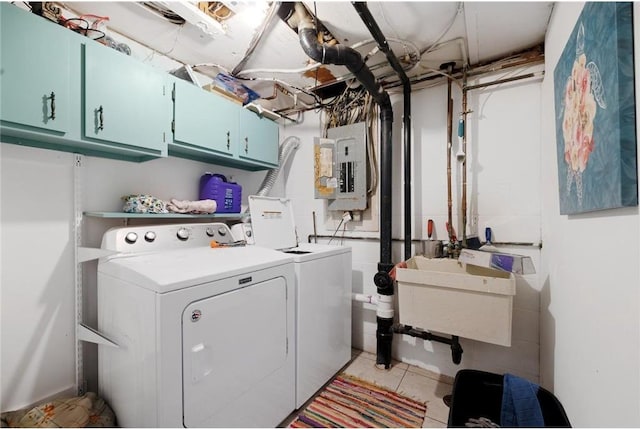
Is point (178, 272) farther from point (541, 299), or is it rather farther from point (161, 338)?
point (541, 299)

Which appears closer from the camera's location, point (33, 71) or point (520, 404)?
point (33, 71)

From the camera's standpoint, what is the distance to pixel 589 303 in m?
1.01

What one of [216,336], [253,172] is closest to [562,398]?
[216,336]

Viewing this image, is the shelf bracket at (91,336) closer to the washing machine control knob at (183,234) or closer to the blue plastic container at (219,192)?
the washing machine control knob at (183,234)

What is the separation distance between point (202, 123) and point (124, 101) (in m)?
0.50

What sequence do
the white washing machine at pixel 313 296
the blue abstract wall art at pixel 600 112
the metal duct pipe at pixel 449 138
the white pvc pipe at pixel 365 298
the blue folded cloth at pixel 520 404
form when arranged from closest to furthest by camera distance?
1. the blue abstract wall art at pixel 600 112
2. the blue folded cloth at pixel 520 404
3. the white washing machine at pixel 313 296
4. the metal duct pipe at pixel 449 138
5. the white pvc pipe at pixel 365 298

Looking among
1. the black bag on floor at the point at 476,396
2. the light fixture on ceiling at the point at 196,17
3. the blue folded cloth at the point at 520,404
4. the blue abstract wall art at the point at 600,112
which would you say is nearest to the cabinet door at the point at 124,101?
the light fixture on ceiling at the point at 196,17

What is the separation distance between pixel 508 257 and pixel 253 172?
235 cm

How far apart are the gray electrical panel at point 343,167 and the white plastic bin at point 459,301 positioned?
87 cm

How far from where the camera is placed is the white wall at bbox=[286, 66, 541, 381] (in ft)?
6.31

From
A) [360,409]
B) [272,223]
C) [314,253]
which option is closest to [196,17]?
[272,223]

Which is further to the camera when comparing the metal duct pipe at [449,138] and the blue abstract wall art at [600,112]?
the metal duct pipe at [449,138]

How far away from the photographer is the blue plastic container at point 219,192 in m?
2.29

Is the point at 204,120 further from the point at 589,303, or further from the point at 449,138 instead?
the point at 589,303
